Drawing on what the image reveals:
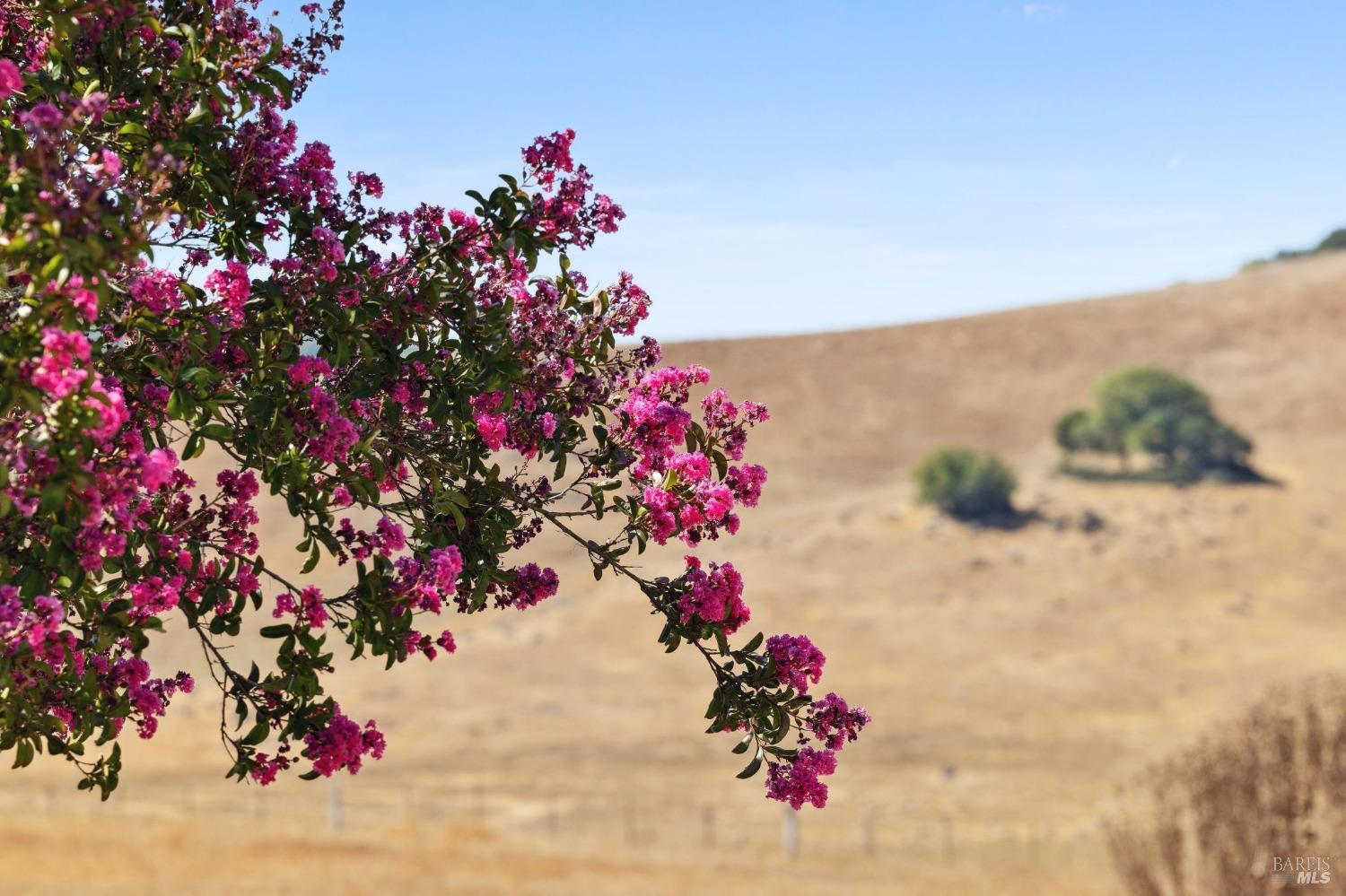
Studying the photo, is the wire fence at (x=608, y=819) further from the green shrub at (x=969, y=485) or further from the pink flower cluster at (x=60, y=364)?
the green shrub at (x=969, y=485)

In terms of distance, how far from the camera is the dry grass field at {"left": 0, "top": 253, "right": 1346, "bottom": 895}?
1266 inches

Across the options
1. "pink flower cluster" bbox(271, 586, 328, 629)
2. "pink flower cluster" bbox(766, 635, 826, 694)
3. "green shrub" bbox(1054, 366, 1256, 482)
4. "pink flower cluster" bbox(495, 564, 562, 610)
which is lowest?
"pink flower cluster" bbox(766, 635, 826, 694)

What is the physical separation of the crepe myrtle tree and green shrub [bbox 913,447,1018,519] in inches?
2768

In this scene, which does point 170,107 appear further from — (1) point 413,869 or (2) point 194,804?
(2) point 194,804

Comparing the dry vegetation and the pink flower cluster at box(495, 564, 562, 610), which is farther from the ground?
the pink flower cluster at box(495, 564, 562, 610)

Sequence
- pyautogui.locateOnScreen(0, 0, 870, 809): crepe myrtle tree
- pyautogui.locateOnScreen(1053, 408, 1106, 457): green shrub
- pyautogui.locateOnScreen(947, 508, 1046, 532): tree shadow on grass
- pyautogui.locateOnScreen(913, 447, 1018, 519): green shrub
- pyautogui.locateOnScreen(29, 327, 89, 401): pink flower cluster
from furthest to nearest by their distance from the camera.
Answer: pyautogui.locateOnScreen(1053, 408, 1106, 457): green shrub, pyautogui.locateOnScreen(913, 447, 1018, 519): green shrub, pyautogui.locateOnScreen(947, 508, 1046, 532): tree shadow on grass, pyautogui.locateOnScreen(0, 0, 870, 809): crepe myrtle tree, pyautogui.locateOnScreen(29, 327, 89, 401): pink flower cluster

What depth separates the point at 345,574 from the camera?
72750 millimetres

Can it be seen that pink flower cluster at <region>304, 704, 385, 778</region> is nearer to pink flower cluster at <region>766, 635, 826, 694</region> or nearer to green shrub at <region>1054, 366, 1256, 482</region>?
pink flower cluster at <region>766, 635, 826, 694</region>

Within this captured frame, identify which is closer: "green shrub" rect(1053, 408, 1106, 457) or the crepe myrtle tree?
the crepe myrtle tree

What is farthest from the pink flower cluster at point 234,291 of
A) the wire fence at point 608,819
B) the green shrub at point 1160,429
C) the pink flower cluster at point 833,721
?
the green shrub at point 1160,429

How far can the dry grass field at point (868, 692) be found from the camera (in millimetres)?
32156

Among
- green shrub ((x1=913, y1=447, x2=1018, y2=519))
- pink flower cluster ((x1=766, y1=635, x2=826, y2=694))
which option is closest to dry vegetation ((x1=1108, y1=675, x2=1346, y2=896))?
pink flower cluster ((x1=766, y1=635, x2=826, y2=694))

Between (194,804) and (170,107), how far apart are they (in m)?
37.6

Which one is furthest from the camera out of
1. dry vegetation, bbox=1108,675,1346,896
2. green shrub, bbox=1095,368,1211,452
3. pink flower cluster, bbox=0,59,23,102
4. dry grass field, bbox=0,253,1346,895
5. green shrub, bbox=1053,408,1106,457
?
green shrub, bbox=1053,408,1106,457
